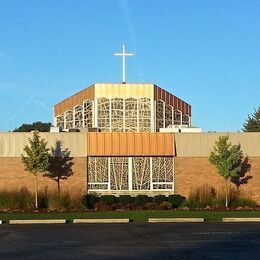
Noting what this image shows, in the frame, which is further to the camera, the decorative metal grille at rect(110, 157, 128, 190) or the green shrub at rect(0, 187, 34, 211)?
the decorative metal grille at rect(110, 157, 128, 190)

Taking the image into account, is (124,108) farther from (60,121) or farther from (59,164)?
(59,164)

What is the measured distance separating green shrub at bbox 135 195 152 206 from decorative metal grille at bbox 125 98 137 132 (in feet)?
34.4

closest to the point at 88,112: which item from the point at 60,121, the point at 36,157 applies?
the point at 60,121

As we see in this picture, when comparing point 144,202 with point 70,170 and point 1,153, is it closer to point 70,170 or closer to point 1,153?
point 70,170

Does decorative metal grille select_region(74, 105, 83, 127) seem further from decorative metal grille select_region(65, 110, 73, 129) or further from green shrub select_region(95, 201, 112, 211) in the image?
green shrub select_region(95, 201, 112, 211)

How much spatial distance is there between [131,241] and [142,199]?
16416mm

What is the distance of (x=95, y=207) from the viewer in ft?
102

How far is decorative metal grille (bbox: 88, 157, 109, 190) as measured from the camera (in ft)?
117

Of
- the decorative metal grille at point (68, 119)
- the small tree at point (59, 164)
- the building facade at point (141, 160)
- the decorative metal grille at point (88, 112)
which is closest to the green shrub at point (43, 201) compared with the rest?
the small tree at point (59, 164)

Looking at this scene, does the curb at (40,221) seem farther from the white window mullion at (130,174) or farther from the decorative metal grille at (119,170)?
the white window mullion at (130,174)

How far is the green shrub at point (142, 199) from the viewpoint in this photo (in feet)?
107

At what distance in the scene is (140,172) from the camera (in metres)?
36.1

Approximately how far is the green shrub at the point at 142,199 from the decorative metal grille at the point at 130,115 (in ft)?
34.4

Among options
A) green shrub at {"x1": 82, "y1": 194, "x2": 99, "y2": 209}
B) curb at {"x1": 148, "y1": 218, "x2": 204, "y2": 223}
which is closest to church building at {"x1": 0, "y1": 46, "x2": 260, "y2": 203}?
green shrub at {"x1": 82, "y1": 194, "x2": 99, "y2": 209}
